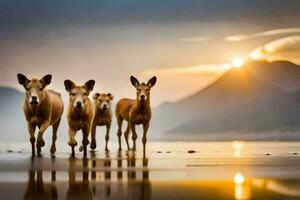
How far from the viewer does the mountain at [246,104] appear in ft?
38.9

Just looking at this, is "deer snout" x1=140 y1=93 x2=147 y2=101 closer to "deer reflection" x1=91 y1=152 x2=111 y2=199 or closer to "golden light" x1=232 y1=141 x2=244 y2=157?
"golden light" x1=232 y1=141 x2=244 y2=157

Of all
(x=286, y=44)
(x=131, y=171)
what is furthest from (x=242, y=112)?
(x=131, y=171)

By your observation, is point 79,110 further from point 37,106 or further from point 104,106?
point 104,106

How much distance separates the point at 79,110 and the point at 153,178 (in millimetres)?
2989

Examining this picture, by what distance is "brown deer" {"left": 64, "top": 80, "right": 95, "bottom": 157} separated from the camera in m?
7.81

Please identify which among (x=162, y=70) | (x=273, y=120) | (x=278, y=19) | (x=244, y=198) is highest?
(x=278, y=19)

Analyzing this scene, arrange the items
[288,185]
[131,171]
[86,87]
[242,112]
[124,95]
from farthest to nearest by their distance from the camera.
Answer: [242,112]
[124,95]
[86,87]
[131,171]
[288,185]

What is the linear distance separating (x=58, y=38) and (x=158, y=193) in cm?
797

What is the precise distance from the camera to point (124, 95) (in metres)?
11.4

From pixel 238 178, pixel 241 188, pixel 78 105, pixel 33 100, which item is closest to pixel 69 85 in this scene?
pixel 78 105

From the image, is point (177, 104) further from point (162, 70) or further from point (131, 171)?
point (131, 171)

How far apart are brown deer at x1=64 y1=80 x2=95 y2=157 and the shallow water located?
62 cm

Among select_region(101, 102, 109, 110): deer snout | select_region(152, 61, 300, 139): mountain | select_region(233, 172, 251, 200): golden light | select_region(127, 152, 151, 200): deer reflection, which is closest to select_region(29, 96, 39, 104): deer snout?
select_region(101, 102, 109, 110): deer snout

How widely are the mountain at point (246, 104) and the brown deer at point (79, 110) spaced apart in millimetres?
3841
